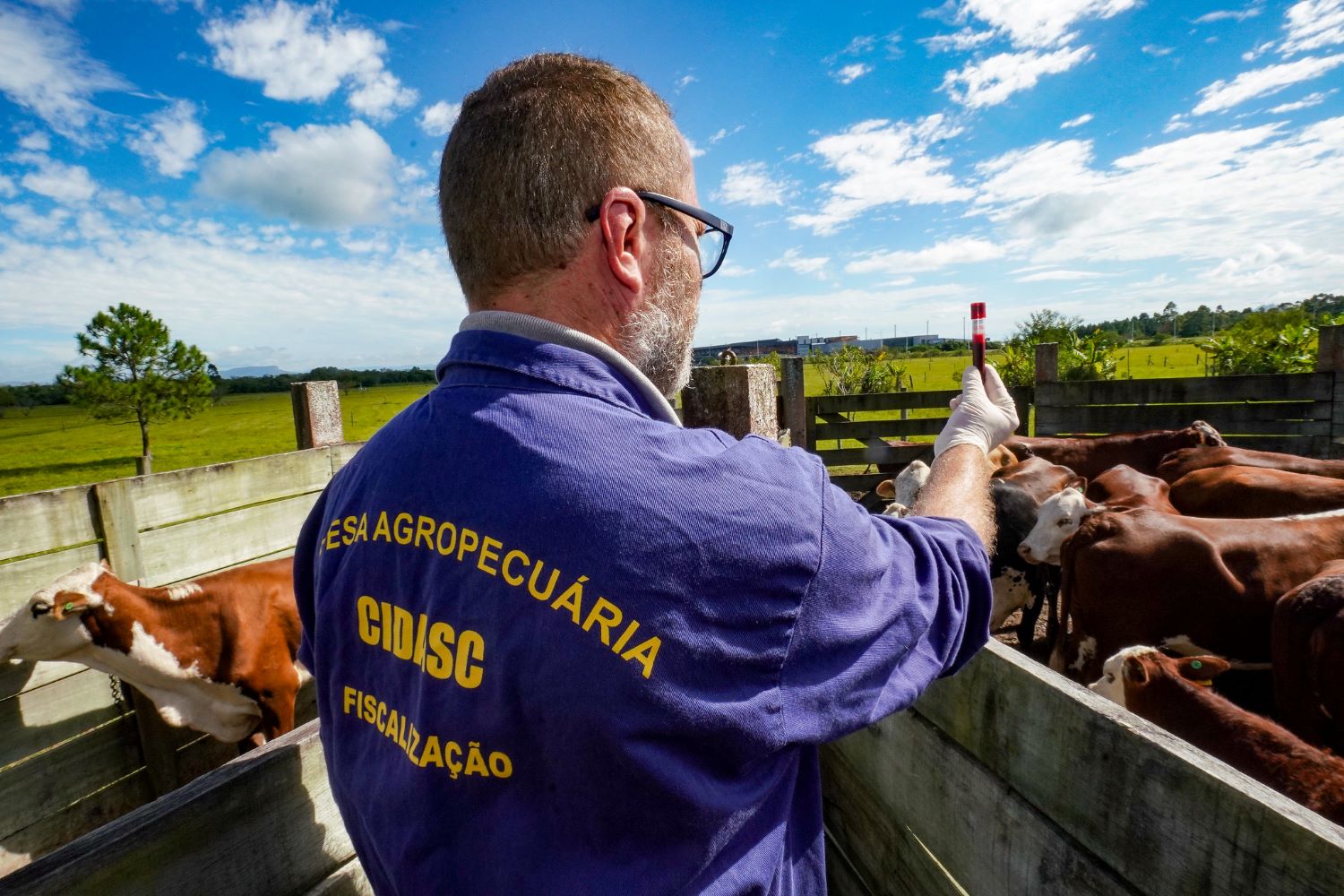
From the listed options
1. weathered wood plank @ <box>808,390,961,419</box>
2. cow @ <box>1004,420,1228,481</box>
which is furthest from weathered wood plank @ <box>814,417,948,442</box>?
cow @ <box>1004,420,1228,481</box>

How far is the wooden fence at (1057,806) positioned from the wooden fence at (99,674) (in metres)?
3.75

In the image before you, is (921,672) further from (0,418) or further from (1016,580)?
(0,418)

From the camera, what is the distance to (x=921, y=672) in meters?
1.04

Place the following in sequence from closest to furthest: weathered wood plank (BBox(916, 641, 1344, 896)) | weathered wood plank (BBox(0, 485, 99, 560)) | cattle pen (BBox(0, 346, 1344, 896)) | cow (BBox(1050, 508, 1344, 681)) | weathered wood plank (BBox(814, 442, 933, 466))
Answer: weathered wood plank (BBox(916, 641, 1344, 896)) → cattle pen (BBox(0, 346, 1344, 896)) → weathered wood plank (BBox(0, 485, 99, 560)) → cow (BBox(1050, 508, 1344, 681)) → weathered wood plank (BBox(814, 442, 933, 466))

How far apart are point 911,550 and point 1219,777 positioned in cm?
59

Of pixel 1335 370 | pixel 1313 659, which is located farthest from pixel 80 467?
pixel 1335 370

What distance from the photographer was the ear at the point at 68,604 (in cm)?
302

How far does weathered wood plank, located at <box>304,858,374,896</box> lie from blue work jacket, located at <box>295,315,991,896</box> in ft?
2.40

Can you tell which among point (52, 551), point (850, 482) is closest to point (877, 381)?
point (850, 482)

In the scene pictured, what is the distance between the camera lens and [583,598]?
0.83 m

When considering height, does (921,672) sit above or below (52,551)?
above

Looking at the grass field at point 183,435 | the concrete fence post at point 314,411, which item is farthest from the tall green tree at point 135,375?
the concrete fence post at point 314,411

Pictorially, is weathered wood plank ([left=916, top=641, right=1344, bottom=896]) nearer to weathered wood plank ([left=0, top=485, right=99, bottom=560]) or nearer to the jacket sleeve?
the jacket sleeve

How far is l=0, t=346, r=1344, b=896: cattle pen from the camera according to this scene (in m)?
1.09
